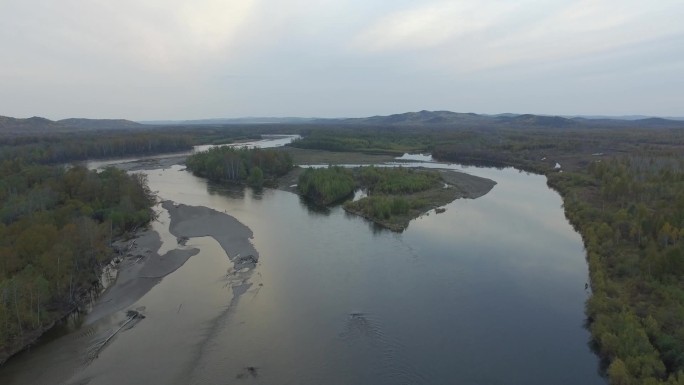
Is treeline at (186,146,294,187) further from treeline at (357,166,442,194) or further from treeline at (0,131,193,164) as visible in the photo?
treeline at (0,131,193,164)

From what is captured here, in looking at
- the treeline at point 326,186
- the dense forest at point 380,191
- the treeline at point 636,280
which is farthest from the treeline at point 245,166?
the treeline at point 636,280

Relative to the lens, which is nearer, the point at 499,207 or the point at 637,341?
the point at 637,341

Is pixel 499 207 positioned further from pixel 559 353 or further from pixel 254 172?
pixel 254 172

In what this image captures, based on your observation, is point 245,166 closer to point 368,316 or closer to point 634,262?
point 368,316

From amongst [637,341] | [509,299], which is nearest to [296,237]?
[509,299]

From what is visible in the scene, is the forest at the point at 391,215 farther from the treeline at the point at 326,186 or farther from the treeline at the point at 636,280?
the treeline at the point at 326,186

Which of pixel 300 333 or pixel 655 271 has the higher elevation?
pixel 655 271
